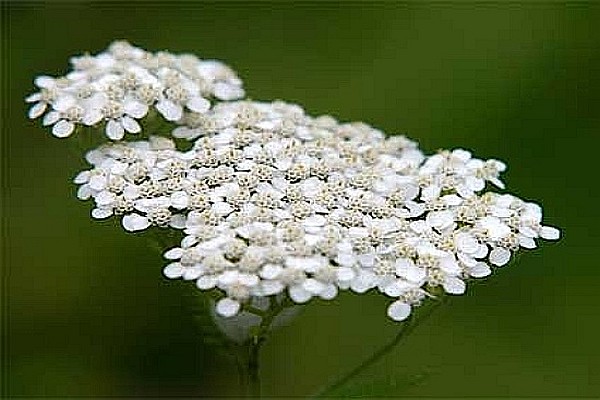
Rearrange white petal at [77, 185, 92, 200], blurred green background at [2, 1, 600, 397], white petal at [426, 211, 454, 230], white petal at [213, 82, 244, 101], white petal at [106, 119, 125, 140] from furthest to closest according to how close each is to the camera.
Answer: blurred green background at [2, 1, 600, 397] < white petal at [213, 82, 244, 101] < white petal at [106, 119, 125, 140] < white petal at [77, 185, 92, 200] < white petal at [426, 211, 454, 230]

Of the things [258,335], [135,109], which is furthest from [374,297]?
[258,335]

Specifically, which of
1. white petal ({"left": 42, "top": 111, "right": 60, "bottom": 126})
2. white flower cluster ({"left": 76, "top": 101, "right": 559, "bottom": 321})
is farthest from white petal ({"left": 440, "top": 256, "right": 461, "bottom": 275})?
white petal ({"left": 42, "top": 111, "right": 60, "bottom": 126})

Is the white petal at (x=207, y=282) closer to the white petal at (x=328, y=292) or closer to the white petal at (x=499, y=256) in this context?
the white petal at (x=328, y=292)

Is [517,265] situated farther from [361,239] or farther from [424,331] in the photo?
[361,239]

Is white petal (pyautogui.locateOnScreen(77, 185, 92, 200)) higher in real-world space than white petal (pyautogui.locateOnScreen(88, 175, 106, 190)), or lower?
lower

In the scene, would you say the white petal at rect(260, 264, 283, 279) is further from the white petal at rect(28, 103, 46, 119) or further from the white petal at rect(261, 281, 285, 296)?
the white petal at rect(28, 103, 46, 119)

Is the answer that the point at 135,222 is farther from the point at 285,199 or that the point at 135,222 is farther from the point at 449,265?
the point at 449,265

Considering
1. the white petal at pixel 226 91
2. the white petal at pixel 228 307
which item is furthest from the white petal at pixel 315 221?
the white petal at pixel 226 91

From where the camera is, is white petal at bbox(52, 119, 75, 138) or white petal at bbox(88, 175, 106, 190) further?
white petal at bbox(52, 119, 75, 138)
